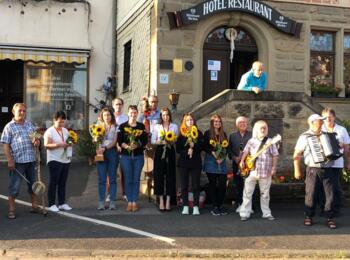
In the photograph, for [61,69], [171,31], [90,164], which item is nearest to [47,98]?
[61,69]

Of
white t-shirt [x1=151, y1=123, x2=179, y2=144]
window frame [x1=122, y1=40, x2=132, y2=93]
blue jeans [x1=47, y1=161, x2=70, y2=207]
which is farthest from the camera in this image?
window frame [x1=122, y1=40, x2=132, y2=93]

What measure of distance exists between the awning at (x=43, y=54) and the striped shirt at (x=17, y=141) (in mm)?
7986

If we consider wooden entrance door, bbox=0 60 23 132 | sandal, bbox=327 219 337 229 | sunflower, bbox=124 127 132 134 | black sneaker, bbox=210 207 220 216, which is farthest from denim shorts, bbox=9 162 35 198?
wooden entrance door, bbox=0 60 23 132

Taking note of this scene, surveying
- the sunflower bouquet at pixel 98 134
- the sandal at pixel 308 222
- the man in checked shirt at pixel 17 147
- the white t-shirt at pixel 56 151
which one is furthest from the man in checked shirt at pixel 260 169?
the man in checked shirt at pixel 17 147

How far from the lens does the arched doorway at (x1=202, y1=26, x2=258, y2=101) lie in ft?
43.0

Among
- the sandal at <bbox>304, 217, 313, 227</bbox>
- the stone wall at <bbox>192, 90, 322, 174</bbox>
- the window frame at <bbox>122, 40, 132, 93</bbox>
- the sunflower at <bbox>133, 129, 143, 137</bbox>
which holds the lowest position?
the sandal at <bbox>304, 217, 313, 227</bbox>

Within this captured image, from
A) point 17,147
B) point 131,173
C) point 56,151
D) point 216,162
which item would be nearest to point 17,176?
point 17,147

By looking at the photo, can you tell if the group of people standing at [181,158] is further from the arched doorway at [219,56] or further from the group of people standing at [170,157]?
the arched doorway at [219,56]

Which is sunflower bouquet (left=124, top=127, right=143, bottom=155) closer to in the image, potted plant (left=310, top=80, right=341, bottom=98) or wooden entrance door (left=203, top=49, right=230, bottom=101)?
wooden entrance door (left=203, top=49, right=230, bottom=101)

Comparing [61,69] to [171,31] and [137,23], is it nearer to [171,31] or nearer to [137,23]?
[137,23]

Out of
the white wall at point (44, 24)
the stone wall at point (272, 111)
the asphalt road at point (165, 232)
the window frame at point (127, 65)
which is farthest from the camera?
the white wall at point (44, 24)

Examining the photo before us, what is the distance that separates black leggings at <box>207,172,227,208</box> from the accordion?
5.15 ft

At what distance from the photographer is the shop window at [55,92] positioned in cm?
1612

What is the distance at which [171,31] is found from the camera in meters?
12.2
